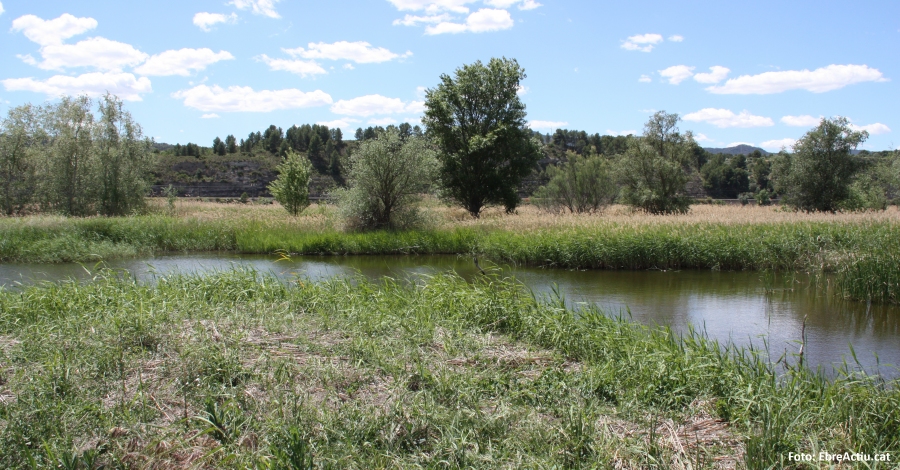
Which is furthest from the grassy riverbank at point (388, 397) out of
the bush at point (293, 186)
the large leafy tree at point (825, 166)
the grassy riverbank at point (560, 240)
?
the large leafy tree at point (825, 166)

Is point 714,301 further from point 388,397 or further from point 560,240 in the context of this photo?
point 388,397

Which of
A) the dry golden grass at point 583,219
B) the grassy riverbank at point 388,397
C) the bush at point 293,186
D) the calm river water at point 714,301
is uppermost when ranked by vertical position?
the bush at point 293,186

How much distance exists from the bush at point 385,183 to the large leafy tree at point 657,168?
14.5m

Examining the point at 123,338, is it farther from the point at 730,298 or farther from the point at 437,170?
the point at 437,170

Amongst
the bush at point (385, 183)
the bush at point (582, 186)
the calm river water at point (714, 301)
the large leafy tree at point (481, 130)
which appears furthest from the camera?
the bush at point (582, 186)

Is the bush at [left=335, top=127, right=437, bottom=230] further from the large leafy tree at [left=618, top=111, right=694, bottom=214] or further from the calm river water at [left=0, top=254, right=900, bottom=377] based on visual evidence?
the large leafy tree at [left=618, top=111, right=694, bottom=214]

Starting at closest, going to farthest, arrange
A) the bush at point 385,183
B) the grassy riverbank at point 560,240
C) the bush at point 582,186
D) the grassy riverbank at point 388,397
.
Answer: the grassy riverbank at point 388,397
the grassy riverbank at point 560,240
the bush at point 385,183
the bush at point 582,186

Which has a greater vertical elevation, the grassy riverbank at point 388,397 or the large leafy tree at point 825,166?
the large leafy tree at point 825,166

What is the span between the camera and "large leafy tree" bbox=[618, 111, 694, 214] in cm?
3212

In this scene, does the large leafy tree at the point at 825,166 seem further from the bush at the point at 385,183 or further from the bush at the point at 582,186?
the bush at the point at 385,183

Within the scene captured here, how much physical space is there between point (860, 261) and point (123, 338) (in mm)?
13414

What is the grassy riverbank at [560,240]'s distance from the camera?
49.8 ft

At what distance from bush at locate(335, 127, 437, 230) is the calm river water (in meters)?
4.34

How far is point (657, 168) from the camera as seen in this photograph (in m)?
32.1
